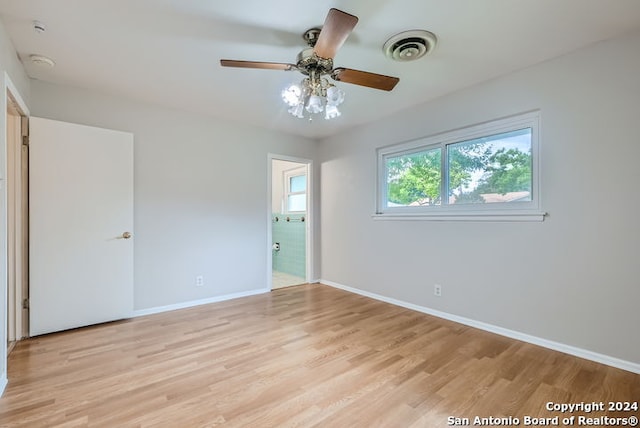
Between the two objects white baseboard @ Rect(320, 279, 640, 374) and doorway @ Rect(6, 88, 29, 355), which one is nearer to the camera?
white baseboard @ Rect(320, 279, 640, 374)

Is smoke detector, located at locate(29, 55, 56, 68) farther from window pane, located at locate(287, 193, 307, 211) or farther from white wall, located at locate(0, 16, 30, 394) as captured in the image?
window pane, located at locate(287, 193, 307, 211)

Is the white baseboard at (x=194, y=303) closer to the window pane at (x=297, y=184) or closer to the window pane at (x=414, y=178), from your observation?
the window pane at (x=414, y=178)

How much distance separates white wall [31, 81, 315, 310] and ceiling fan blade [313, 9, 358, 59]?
2.36 metres

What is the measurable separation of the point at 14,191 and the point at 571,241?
4.57 meters

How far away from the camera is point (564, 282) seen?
2.31 m

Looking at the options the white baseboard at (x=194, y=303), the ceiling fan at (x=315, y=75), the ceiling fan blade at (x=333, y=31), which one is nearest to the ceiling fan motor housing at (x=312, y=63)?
the ceiling fan at (x=315, y=75)

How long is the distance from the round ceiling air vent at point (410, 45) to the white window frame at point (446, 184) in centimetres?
107

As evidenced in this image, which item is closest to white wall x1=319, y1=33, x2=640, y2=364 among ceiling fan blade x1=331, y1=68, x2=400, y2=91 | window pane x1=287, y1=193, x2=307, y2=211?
ceiling fan blade x1=331, y1=68, x2=400, y2=91

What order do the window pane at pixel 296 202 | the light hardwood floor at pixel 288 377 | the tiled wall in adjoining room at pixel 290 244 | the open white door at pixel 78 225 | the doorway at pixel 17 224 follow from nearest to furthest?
the light hardwood floor at pixel 288 377 < the doorway at pixel 17 224 < the open white door at pixel 78 225 < the tiled wall in adjoining room at pixel 290 244 < the window pane at pixel 296 202

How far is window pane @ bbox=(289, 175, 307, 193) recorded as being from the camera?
580 cm

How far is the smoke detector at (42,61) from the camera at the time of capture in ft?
7.52

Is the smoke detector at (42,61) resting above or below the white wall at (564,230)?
above

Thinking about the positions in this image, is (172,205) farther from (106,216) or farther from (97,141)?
(97,141)

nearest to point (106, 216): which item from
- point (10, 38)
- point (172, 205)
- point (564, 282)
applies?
point (172, 205)
